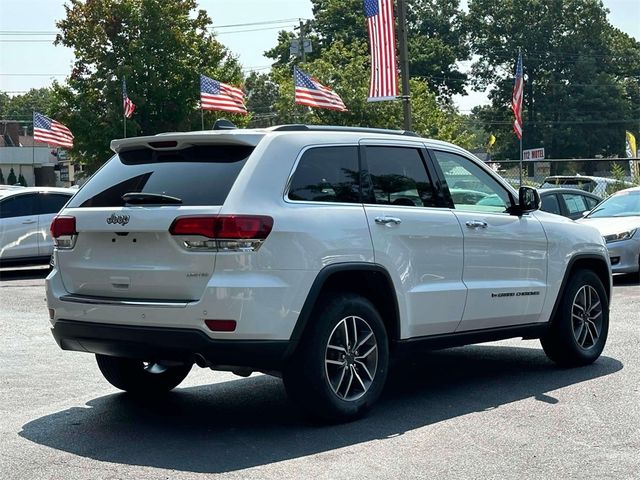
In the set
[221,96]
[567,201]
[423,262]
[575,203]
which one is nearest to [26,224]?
[567,201]

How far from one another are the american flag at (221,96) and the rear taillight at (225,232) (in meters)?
27.3

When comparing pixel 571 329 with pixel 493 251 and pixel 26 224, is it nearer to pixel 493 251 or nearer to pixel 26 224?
pixel 493 251

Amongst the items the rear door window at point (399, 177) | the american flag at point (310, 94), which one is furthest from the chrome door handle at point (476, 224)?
the american flag at point (310, 94)

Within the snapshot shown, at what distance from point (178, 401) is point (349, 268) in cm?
184

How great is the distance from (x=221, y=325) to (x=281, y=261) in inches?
20.7

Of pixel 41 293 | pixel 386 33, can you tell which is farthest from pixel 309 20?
pixel 41 293

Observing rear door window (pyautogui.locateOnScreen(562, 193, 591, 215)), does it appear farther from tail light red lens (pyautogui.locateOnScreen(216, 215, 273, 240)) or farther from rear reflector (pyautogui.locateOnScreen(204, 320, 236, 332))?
rear reflector (pyautogui.locateOnScreen(204, 320, 236, 332))

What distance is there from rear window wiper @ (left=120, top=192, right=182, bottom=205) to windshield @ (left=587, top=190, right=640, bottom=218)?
1207 cm

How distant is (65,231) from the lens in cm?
703

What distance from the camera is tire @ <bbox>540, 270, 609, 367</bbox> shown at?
8883 mm

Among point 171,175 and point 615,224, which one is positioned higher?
point 171,175

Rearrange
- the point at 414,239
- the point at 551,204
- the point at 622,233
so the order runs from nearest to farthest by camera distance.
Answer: the point at 414,239 < the point at 622,233 < the point at 551,204

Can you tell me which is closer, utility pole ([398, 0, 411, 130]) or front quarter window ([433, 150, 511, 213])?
front quarter window ([433, 150, 511, 213])

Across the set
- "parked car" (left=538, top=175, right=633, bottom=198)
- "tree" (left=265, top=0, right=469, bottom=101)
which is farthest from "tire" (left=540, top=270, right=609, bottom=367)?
"tree" (left=265, top=0, right=469, bottom=101)
